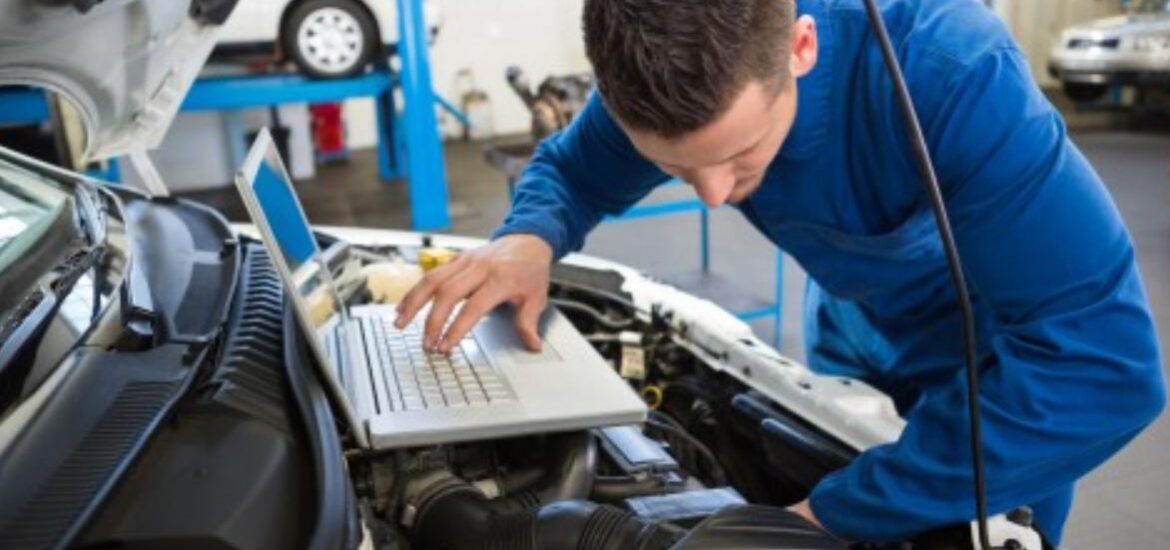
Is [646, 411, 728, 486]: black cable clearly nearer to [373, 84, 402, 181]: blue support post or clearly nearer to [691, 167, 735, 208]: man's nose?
[691, 167, 735, 208]: man's nose

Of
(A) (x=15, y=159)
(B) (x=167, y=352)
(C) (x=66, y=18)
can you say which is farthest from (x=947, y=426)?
(A) (x=15, y=159)

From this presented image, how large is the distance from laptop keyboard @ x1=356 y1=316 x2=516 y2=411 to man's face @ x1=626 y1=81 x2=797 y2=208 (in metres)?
0.35

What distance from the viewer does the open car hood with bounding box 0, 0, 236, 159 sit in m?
1.01

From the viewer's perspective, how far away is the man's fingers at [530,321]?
A: 1308 millimetres

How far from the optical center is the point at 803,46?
0.99 m

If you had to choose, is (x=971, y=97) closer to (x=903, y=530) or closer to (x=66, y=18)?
(x=903, y=530)

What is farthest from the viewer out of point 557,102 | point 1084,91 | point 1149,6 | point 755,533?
point 1149,6

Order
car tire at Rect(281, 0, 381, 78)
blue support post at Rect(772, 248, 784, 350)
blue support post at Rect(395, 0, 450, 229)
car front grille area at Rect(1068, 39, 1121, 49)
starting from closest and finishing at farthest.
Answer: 1. blue support post at Rect(772, 248, 784, 350)
2. blue support post at Rect(395, 0, 450, 229)
3. car tire at Rect(281, 0, 381, 78)
4. car front grille area at Rect(1068, 39, 1121, 49)

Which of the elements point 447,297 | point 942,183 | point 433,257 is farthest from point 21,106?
point 942,183

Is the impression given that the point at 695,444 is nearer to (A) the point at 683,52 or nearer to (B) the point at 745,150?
(B) the point at 745,150

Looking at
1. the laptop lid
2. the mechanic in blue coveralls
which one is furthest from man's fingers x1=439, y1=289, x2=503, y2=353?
the mechanic in blue coveralls

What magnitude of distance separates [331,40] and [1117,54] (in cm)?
568

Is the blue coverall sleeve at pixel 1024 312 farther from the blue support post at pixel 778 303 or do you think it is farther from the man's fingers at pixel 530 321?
the blue support post at pixel 778 303

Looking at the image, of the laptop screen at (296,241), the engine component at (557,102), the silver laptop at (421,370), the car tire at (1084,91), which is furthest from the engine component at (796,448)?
the car tire at (1084,91)
